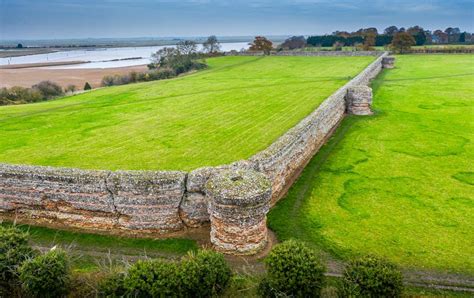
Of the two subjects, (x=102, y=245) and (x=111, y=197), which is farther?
(x=111, y=197)

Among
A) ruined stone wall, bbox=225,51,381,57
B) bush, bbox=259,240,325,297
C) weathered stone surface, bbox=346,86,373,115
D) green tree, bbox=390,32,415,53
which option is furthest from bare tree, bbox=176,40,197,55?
bush, bbox=259,240,325,297

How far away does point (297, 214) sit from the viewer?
43.3 feet

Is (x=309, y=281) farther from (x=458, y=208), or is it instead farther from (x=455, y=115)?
(x=455, y=115)

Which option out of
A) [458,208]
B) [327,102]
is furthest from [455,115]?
[458,208]

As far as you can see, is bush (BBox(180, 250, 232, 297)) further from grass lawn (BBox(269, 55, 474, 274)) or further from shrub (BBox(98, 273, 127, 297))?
grass lawn (BBox(269, 55, 474, 274))

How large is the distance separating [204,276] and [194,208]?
3629mm

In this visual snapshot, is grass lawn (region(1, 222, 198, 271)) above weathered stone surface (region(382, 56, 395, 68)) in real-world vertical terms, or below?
below

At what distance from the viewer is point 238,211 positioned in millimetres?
10344

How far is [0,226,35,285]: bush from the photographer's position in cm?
860

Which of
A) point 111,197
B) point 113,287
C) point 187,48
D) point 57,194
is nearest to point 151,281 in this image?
point 113,287

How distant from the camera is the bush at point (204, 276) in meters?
8.18

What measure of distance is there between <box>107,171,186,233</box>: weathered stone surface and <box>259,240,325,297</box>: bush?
4162 mm

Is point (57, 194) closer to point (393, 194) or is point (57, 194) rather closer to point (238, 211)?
point (238, 211)

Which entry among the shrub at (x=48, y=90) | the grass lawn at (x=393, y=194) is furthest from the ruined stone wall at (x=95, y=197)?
the shrub at (x=48, y=90)
